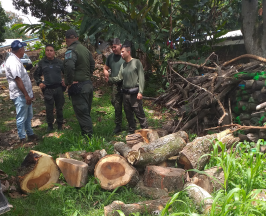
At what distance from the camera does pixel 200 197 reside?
2.79m

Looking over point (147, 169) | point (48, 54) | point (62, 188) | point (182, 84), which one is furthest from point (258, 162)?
point (48, 54)

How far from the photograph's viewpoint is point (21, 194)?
3301mm

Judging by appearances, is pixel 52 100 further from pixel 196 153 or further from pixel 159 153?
pixel 196 153

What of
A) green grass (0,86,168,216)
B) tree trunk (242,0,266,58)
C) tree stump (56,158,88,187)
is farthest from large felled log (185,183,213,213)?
tree trunk (242,0,266,58)

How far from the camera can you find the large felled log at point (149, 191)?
3059 mm

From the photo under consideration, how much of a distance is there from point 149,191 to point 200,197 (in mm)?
653

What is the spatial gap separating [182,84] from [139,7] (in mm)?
3796

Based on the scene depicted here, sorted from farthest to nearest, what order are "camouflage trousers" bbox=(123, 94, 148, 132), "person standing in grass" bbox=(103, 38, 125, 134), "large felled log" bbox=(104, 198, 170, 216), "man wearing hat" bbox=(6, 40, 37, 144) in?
"person standing in grass" bbox=(103, 38, 125, 134)
"camouflage trousers" bbox=(123, 94, 148, 132)
"man wearing hat" bbox=(6, 40, 37, 144)
"large felled log" bbox=(104, 198, 170, 216)

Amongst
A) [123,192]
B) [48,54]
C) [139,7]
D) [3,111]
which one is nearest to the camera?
[123,192]

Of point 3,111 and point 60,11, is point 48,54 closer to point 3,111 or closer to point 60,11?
point 3,111

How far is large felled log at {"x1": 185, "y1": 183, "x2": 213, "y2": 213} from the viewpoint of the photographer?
8.74 ft

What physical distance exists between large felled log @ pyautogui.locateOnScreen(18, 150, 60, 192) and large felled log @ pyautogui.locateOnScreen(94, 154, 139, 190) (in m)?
0.64

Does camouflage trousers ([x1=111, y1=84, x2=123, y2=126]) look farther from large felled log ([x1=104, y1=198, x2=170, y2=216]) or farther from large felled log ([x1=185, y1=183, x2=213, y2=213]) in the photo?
large felled log ([x1=104, y1=198, x2=170, y2=216])

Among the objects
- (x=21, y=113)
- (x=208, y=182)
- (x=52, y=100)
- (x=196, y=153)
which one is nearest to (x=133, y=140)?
(x=196, y=153)
